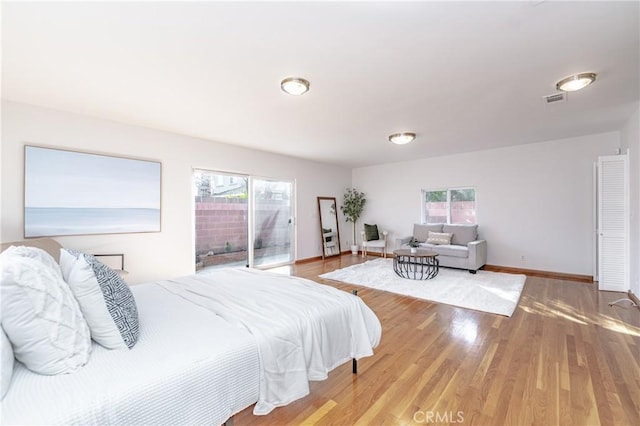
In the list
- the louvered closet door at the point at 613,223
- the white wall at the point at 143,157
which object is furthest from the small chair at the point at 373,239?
the louvered closet door at the point at 613,223

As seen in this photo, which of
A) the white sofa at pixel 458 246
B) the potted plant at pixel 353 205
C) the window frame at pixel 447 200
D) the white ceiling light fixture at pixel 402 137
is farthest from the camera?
the potted plant at pixel 353 205

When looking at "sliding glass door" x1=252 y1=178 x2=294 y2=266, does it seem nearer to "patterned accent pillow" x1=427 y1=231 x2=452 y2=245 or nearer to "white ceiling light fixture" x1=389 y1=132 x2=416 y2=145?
"white ceiling light fixture" x1=389 y1=132 x2=416 y2=145

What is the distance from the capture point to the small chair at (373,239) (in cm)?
715

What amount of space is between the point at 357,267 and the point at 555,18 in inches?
190

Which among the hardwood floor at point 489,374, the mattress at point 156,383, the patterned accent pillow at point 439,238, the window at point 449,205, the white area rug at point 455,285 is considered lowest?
the hardwood floor at point 489,374

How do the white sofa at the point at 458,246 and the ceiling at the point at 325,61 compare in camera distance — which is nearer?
the ceiling at the point at 325,61

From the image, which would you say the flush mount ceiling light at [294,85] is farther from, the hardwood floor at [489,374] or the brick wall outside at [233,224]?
the brick wall outside at [233,224]

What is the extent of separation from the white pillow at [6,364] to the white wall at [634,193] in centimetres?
576

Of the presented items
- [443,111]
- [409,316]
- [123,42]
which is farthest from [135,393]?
[443,111]

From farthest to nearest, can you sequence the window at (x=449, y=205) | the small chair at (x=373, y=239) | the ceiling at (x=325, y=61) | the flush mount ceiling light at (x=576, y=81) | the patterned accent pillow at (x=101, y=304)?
the small chair at (x=373, y=239) → the window at (x=449, y=205) → the flush mount ceiling light at (x=576, y=81) → the ceiling at (x=325, y=61) → the patterned accent pillow at (x=101, y=304)

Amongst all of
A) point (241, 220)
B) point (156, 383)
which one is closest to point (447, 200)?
point (241, 220)

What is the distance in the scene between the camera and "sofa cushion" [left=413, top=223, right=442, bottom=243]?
20.4 feet

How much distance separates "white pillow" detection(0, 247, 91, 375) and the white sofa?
18.1 ft

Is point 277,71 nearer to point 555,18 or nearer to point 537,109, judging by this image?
point 555,18
